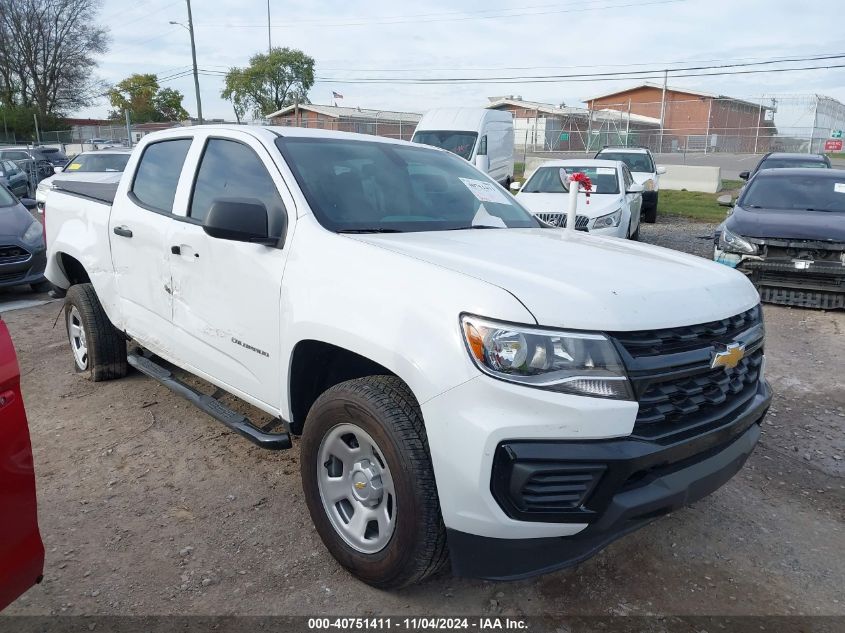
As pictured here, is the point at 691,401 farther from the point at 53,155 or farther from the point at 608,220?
the point at 53,155

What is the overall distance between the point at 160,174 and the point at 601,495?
3333 mm

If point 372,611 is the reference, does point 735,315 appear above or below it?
above

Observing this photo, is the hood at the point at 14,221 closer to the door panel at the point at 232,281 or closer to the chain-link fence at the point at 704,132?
the door panel at the point at 232,281

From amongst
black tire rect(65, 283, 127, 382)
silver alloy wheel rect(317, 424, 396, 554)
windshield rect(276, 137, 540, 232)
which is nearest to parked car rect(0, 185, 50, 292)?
black tire rect(65, 283, 127, 382)

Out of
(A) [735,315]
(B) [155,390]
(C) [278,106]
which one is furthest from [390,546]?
(C) [278,106]

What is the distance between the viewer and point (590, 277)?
2.49 meters

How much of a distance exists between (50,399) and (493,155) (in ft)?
46.0

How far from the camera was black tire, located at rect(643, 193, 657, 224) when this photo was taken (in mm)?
15656

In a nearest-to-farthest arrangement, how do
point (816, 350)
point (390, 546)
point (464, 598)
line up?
point (390, 546) < point (464, 598) < point (816, 350)

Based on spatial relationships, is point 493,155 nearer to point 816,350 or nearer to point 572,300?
point 816,350

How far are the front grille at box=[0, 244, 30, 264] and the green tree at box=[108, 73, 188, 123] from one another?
66.4 metres

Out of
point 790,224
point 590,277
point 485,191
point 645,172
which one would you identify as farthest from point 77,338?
point 645,172

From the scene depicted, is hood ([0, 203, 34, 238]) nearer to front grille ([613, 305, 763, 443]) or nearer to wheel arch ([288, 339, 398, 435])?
wheel arch ([288, 339, 398, 435])

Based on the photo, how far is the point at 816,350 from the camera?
20.7 ft
